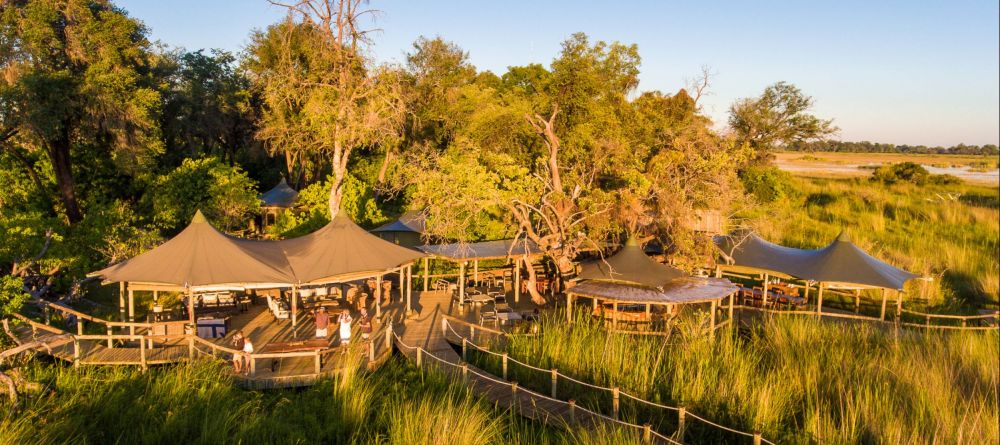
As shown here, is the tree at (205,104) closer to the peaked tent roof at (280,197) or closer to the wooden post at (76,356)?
the peaked tent roof at (280,197)

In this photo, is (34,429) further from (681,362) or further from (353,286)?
(681,362)

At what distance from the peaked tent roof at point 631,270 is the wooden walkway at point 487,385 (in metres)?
4.30

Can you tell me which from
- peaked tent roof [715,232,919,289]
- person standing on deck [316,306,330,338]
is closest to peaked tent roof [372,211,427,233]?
person standing on deck [316,306,330,338]

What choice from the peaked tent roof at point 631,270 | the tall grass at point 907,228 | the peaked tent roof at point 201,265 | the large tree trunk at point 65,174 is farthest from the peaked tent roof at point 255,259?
the large tree trunk at point 65,174

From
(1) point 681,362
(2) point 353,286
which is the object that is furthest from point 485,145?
(1) point 681,362

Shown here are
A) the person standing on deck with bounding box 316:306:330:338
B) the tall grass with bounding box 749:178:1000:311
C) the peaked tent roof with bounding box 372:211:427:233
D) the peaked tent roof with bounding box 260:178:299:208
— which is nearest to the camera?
the person standing on deck with bounding box 316:306:330:338

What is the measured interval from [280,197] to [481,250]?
16550 mm

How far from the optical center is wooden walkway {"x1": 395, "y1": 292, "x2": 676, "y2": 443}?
939 cm

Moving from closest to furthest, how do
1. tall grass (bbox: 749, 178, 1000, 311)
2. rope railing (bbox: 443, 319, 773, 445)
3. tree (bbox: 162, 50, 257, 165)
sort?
rope railing (bbox: 443, 319, 773, 445), tall grass (bbox: 749, 178, 1000, 311), tree (bbox: 162, 50, 257, 165)

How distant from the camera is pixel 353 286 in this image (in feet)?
56.7

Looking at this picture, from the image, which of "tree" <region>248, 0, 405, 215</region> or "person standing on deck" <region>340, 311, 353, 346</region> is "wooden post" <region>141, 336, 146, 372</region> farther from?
"tree" <region>248, 0, 405, 215</region>

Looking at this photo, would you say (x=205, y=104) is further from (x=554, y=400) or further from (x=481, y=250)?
(x=554, y=400)

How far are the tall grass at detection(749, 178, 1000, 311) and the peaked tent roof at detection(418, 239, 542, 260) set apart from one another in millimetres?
9934

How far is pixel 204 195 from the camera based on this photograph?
2409 centimetres
